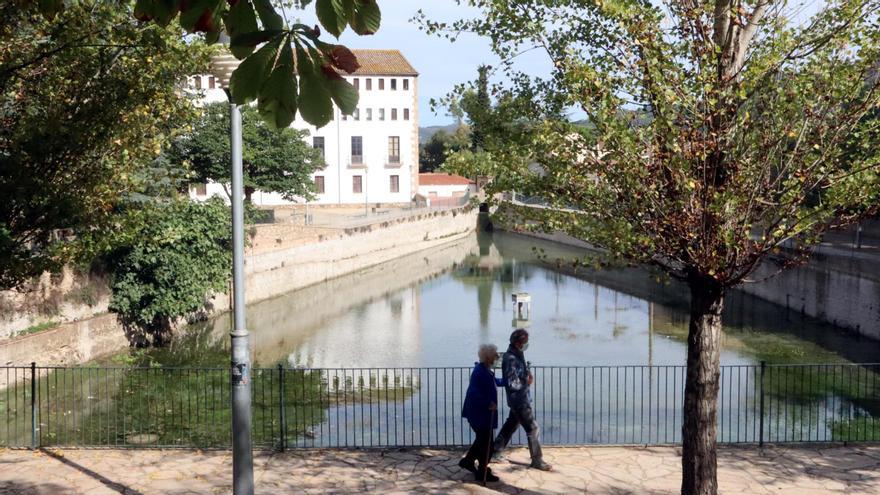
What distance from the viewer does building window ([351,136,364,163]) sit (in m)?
64.9

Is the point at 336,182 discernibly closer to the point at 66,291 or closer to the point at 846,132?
the point at 66,291

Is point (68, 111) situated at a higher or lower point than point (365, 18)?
higher

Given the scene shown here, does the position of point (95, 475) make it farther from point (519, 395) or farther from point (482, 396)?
point (519, 395)

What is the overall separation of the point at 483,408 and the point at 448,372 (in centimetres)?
1344

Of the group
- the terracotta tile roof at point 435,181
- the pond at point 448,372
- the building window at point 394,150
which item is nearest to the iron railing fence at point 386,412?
the pond at point 448,372

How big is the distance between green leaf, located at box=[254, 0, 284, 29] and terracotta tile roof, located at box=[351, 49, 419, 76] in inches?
2375

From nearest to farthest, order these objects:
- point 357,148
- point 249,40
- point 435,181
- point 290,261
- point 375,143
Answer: point 249,40, point 290,261, point 357,148, point 375,143, point 435,181

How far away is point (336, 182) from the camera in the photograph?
2547 inches

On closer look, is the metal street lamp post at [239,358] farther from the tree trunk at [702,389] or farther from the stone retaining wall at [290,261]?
the stone retaining wall at [290,261]

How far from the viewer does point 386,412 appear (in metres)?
15.5

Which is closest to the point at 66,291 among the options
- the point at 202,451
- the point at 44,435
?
the point at 44,435

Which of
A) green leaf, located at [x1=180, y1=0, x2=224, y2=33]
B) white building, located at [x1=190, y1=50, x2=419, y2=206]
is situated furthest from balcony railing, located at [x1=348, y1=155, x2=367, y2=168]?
green leaf, located at [x1=180, y1=0, x2=224, y2=33]

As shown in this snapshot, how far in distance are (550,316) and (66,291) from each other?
16.5m

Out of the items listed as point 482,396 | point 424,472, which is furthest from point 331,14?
point 424,472
